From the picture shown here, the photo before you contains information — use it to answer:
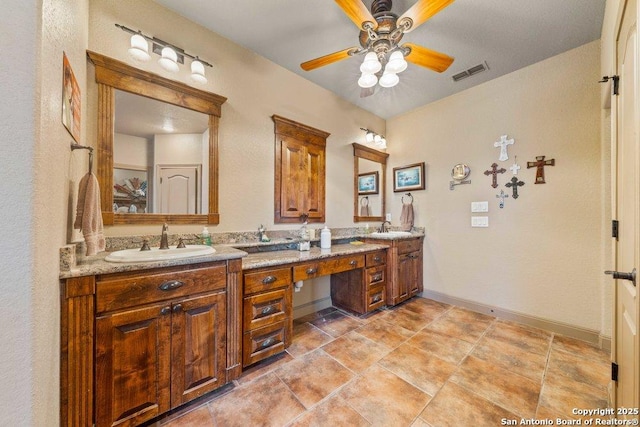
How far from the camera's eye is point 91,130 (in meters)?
1.57

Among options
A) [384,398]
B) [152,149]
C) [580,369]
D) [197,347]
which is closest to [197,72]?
[152,149]

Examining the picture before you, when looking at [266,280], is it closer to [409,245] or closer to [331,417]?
[331,417]

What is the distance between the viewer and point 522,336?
2.23 metres

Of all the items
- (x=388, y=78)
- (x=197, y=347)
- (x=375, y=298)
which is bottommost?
(x=375, y=298)

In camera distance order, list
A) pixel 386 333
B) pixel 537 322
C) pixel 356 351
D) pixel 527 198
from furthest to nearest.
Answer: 1. pixel 527 198
2. pixel 537 322
3. pixel 386 333
4. pixel 356 351

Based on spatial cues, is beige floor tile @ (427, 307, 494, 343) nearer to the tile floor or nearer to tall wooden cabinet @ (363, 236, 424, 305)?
the tile floor

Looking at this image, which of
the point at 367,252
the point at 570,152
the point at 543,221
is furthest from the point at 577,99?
the point at 367,252

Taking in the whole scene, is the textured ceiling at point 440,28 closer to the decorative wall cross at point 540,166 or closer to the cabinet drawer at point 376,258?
the decorative wall cross at point 540,166

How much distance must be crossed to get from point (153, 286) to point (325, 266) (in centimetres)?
138

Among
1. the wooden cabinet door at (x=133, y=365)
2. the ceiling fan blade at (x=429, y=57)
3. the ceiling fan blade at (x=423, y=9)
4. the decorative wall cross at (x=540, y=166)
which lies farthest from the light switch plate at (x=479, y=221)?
the wooden cabinet door at (x=133, y=365)

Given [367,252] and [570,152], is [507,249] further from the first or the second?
[367,252]

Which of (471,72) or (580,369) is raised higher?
(471,72)

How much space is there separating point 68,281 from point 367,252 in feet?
7.65

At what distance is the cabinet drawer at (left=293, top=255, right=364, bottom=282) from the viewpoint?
2002 millimetres
